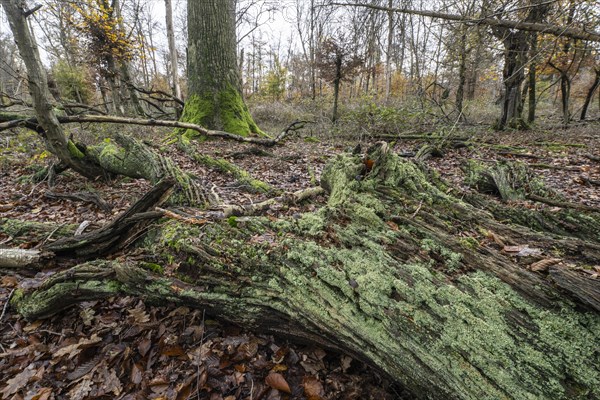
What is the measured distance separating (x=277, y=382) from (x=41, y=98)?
16.0 ft

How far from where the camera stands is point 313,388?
152cm

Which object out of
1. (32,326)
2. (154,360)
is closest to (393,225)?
(154,360)

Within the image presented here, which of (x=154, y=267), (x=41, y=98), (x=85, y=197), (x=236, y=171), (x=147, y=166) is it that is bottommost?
(x=154, y=267)

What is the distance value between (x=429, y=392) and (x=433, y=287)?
541mm

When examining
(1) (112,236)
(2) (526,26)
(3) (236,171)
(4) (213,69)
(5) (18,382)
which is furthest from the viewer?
(4) (213,69)

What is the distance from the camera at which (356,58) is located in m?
12.2

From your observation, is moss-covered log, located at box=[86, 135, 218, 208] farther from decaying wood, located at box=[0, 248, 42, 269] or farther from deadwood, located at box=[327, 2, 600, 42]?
deadwood, located at box=[327, 2, 600, 42]

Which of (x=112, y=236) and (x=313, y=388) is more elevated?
(x=112, y=236)

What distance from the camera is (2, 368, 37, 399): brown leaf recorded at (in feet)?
5.13

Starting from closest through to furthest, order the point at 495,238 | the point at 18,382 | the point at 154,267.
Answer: the point at 18,382 < the point at 154,267 < the point at 495,238

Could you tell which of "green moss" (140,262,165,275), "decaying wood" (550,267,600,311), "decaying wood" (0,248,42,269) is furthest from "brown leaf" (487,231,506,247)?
"decaying wood" (0,248,42,269)

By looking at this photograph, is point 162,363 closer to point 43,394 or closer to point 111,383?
point 111,383

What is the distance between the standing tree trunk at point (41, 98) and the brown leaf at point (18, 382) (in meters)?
3.78

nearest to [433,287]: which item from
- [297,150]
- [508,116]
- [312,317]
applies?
[312,317]
